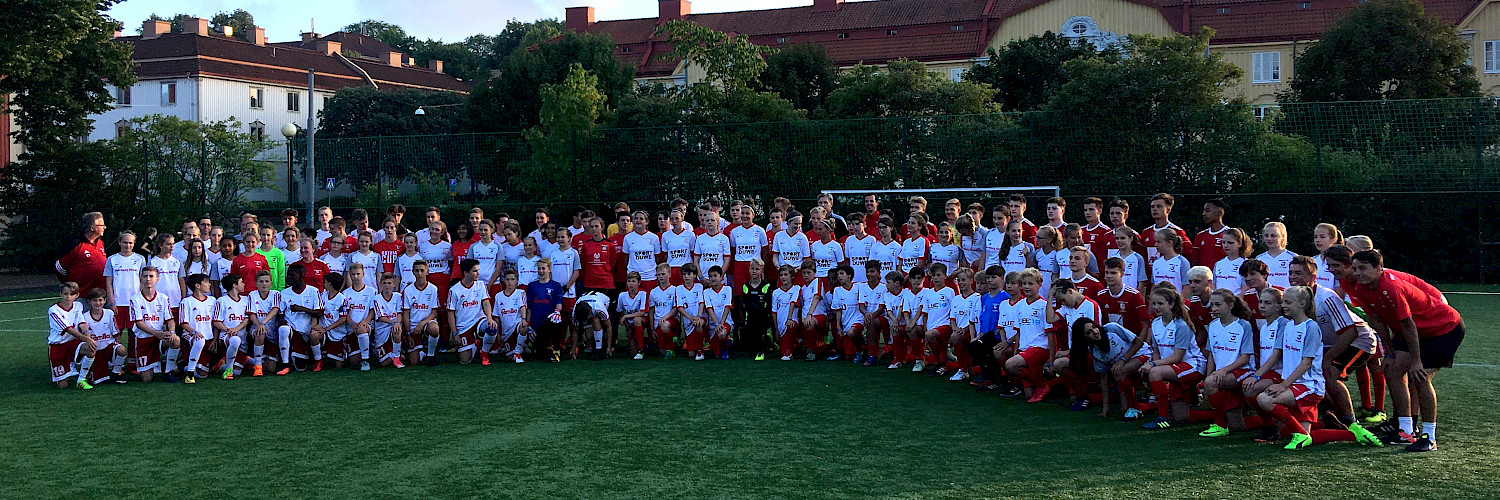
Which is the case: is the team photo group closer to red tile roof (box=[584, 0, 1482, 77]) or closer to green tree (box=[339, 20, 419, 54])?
red tile roof (box=[584, 0, 1482, 77])

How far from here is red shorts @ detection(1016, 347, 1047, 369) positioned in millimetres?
7395

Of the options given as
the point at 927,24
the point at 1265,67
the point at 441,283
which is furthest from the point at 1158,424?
the point at 927,24

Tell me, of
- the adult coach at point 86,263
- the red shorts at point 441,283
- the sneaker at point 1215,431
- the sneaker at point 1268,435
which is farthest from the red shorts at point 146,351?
the sneaker at point 1268,435

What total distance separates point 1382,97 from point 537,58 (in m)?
21.8

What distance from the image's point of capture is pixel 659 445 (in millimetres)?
6121

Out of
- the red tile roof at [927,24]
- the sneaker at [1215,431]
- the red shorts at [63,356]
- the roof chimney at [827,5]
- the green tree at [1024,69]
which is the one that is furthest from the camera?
the roof chimney at [827,5]

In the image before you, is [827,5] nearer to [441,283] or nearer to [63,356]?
[441,283]

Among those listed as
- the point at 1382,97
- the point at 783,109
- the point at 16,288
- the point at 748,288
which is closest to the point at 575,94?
the point at 783,109

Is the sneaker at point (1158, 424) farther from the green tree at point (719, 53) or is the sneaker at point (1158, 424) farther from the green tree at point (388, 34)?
the green tree at point (388, 34)

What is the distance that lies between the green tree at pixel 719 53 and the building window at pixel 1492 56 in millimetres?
25359

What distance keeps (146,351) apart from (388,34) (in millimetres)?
77772

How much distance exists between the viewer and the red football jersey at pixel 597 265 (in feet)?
34.3

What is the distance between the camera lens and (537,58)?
33031 millimetres

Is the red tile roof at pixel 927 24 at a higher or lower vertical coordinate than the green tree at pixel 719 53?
higher
